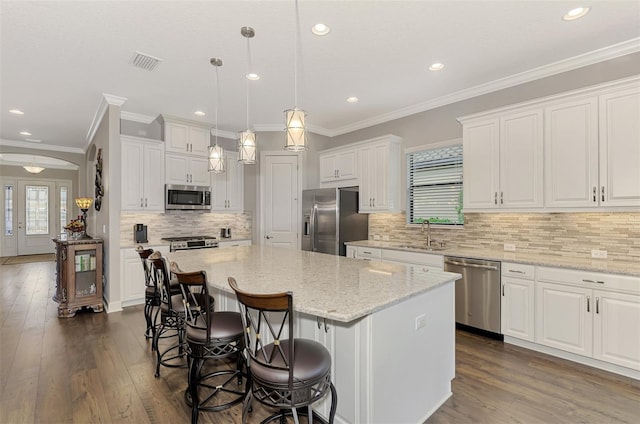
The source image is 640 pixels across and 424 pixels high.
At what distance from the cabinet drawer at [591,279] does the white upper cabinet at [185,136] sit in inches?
205

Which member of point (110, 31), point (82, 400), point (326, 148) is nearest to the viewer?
point (82, 400)

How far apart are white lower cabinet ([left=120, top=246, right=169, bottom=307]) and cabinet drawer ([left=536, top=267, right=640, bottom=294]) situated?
15.4 feet

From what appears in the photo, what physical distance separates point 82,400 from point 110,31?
3.01 m

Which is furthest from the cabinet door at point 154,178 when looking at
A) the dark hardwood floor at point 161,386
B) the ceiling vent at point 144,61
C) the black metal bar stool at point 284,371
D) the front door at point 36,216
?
the front door at point 36,216

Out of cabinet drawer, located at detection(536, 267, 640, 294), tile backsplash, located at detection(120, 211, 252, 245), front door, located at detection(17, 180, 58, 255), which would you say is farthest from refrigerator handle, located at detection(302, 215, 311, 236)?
front door, located at detection(17, 180, 58, 255)

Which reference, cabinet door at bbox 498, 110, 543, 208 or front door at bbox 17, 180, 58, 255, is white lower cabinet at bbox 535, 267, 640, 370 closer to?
cabinet door at bbox 498, 110, 543, 208

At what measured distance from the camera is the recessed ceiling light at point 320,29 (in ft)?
8.69

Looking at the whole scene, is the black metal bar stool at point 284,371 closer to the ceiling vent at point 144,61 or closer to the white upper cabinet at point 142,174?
the ceiling vent at point 144,61

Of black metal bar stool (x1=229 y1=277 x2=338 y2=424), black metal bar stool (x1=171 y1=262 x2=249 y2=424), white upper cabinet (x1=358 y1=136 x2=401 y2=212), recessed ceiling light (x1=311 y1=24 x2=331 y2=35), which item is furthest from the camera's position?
white upper cabinet (x1=358 y1=136 x2=401 y2=212)

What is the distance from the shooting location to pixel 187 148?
5316 mm

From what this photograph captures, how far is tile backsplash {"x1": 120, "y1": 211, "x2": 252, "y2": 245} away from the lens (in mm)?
5066

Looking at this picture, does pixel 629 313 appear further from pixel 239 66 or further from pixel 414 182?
pixel 239 66

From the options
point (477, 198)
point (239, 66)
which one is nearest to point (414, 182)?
point (477, 198)

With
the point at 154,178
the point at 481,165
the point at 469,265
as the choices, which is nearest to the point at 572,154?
the point at 481,165
